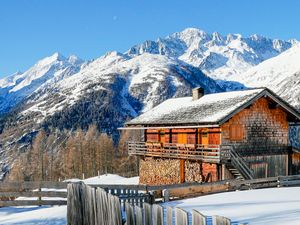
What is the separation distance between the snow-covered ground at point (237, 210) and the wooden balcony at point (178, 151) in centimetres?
713

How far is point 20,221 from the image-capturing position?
17438mm

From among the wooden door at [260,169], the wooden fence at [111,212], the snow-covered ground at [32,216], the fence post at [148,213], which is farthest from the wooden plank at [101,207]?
the wooden door at [260,169]

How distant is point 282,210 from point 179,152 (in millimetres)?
19550

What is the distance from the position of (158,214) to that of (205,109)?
2725cm

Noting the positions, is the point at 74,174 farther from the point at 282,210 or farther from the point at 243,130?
the point at 282,210

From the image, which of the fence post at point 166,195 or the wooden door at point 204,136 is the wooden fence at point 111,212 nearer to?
the fence post at point 166,195

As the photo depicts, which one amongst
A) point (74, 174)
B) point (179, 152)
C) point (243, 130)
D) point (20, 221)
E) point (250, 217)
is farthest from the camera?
point (74, 174)

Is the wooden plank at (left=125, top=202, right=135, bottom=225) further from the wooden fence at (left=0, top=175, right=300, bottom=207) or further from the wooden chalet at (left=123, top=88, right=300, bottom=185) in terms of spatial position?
the wooden chalet at (left=123, top=88, right=300, bottom=185)

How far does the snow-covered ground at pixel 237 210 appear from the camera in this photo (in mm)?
14066

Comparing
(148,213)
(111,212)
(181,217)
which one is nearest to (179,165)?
(111,212)

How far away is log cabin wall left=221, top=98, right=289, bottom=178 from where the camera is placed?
1257 inches

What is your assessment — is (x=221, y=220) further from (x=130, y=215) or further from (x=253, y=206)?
(x=253, y=206)

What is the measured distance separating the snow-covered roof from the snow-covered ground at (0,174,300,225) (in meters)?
8.64

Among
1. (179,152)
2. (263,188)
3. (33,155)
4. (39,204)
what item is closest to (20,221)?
(39,204)
